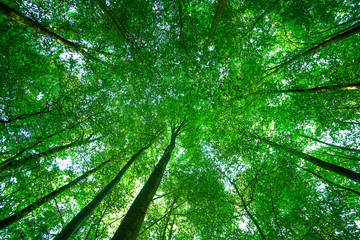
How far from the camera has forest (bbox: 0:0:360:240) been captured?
4043mm

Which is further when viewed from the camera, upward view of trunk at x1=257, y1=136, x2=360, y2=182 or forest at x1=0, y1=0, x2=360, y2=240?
upward view of trunk at x1=257, y1=136, x2=360, y2=182

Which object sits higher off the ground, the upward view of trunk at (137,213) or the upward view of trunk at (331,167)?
the upward view of trunk at (331,167)

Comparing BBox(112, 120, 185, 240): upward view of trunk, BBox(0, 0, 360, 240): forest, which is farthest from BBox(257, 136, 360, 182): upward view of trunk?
BBox(112, 120, 185, 240): upward view of trunk

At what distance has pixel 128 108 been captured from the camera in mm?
6520

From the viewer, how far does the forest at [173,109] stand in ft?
13.3

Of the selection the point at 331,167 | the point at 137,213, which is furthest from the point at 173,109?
the point at 331,167

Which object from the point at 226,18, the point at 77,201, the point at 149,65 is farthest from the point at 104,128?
the point at 226,18

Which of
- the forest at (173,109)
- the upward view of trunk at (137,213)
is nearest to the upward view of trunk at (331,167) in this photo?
the forest at (173,109)

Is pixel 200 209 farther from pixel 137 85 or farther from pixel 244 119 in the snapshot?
pixel 137 85

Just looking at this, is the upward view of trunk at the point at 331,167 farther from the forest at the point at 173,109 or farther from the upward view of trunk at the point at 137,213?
the upward view of trunk at the point at 137,213

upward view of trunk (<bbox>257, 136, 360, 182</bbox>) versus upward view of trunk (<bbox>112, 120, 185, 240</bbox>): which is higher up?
upward view of trunk (<bbox>257, 136, 360, 182</bbox>)

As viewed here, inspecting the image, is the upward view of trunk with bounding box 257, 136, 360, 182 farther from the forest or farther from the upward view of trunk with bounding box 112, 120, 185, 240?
the upward view of trunk with bounding box 112, 120, 185, 240

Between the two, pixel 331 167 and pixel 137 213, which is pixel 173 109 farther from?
pixel 331 167

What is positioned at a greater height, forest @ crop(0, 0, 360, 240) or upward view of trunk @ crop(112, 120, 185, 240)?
forest @ crop(0, 0, 360, 240)
